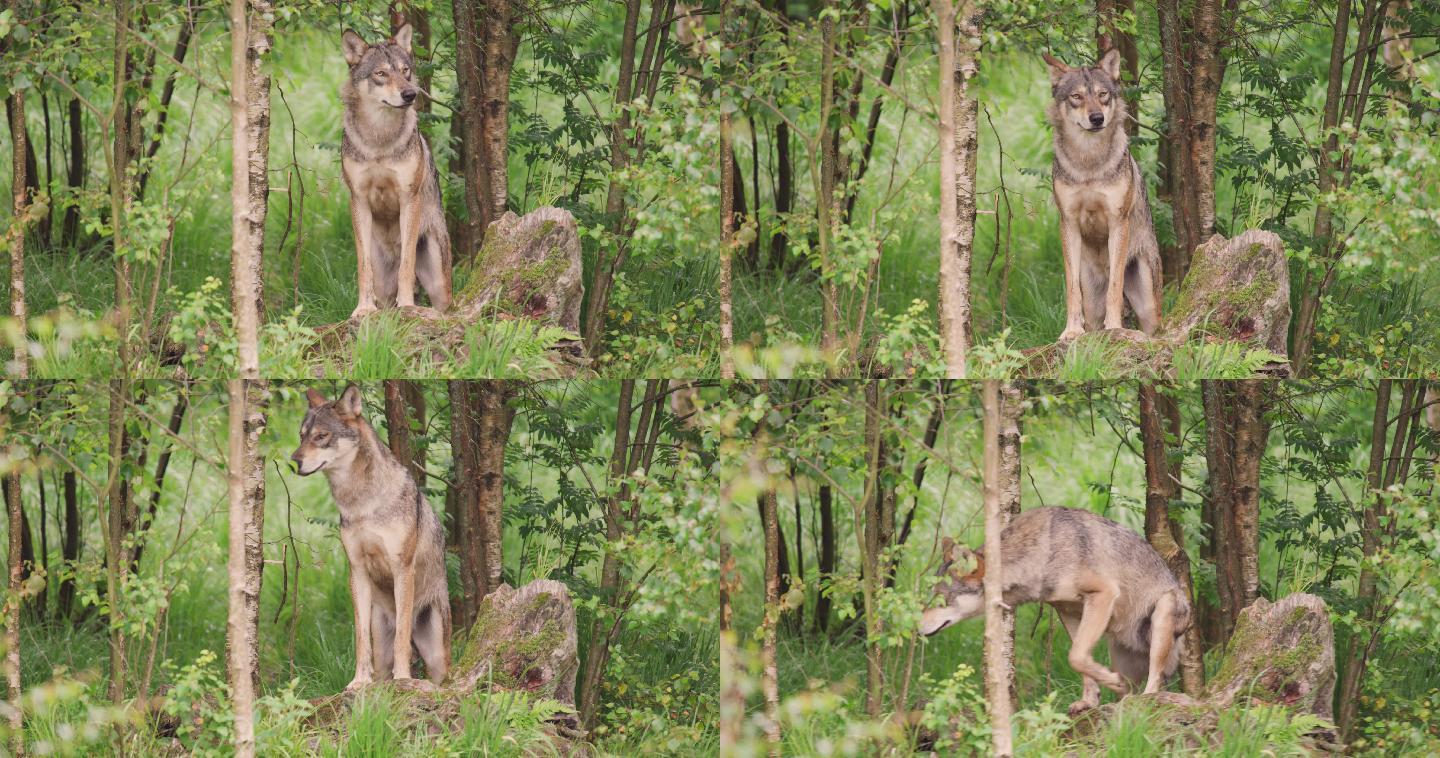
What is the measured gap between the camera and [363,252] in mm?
6379

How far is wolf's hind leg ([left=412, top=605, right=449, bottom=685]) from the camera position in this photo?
6297mm

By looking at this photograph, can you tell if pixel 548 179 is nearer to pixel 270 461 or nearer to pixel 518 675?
pixel 270 461

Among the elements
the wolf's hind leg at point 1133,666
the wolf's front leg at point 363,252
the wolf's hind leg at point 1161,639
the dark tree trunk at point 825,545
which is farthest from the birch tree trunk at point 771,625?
the wolf's front leg at point 363,252

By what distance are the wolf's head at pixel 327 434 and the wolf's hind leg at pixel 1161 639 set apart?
10.3 feet

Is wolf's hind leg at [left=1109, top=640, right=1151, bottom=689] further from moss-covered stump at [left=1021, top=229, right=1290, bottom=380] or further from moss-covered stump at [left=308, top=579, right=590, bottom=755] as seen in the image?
moss-covered stump at [left=308, top=579, right=590, bottom=755]

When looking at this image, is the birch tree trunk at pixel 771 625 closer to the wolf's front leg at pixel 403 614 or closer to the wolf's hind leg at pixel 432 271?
the wolf's front leg at pixel 403 614

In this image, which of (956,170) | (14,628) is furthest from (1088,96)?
(14,628)

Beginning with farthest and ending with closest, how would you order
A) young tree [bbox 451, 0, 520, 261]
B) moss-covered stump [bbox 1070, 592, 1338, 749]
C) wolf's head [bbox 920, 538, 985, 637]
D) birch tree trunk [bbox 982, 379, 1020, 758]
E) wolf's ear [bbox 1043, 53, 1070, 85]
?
1. young tree [bbox 451, 0, 520, 261]
2. wolf's ear [bbox 1043, 53, 1070, 85]
3. wolf's head [bbox 920, 538, 985, 637]
4. moss-covered stump [bbox 1070, 592, 1338, 749]
5. birch tree trunk [bbox 982, 379, 1020, 758]

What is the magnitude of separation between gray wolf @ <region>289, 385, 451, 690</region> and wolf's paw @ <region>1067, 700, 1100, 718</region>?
243 cm

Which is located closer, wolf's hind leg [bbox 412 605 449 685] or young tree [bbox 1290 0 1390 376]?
wolf's hind leg [bbox 412 605 449 685]

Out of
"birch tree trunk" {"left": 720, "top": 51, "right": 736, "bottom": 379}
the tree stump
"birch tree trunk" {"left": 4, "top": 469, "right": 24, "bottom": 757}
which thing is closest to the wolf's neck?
the tree stump

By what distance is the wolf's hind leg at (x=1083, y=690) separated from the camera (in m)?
6.20

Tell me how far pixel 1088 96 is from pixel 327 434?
3.21 m

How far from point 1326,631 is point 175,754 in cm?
443
